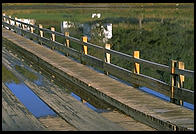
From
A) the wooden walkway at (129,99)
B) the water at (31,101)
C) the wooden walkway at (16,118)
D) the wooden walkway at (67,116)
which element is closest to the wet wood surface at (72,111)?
the wooden walkway at (67,116)

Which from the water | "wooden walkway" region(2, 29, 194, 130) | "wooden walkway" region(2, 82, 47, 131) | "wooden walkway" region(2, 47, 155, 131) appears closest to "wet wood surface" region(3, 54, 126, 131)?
"wooden walkway" region(2, 47, 155, 131)

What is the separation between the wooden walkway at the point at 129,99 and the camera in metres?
8.68

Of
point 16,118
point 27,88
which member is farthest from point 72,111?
point 27,88

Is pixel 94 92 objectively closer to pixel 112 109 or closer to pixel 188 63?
pixel 112 109

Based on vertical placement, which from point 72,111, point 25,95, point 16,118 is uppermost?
point 16,118

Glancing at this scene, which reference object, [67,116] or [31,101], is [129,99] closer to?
[67,116]

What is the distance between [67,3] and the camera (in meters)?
103

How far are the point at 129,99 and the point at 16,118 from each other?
114 inches

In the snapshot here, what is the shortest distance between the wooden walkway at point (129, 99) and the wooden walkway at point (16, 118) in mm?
2193

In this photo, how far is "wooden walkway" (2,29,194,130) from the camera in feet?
28.5

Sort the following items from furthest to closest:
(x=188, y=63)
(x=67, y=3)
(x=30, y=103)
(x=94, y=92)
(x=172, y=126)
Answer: (x=67, y=3) → (x=188, y=63) → (x=94, y=92) → (x=30, y=103) → (x=172, y=126)

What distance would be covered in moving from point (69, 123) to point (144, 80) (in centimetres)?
358

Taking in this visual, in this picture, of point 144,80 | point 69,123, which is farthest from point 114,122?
point 144,80

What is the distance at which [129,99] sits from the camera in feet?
34.5
